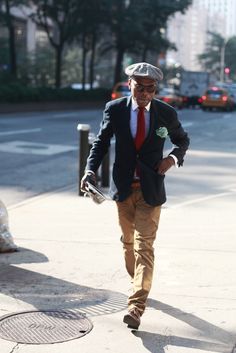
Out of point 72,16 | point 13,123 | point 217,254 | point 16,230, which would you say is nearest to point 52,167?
point 16,230

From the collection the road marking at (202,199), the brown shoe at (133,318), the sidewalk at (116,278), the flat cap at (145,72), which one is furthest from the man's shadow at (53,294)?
the road marking at (202,199)

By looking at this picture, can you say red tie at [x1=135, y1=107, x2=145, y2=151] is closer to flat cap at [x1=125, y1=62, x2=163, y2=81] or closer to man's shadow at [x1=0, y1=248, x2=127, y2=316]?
flat cap at [x1=125, y1=62, x2=163, y2=81]

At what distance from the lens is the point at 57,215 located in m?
8.27

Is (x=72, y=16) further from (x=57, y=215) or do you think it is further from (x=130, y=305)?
(x=130, y=305)

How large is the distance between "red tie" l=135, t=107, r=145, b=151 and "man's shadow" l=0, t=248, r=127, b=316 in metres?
1.28

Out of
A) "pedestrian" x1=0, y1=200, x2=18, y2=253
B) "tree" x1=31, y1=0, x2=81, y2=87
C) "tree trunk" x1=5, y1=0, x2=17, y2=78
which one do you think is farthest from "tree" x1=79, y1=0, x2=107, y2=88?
"pedestrian" x1=0, y1=200, x2=18, y2=253

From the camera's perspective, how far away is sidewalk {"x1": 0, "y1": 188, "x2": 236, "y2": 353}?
4223mm

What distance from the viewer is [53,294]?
5156mm

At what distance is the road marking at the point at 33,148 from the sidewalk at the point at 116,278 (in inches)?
272

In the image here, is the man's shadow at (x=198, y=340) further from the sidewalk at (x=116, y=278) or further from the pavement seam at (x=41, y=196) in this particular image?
the pavement seam at (x=41, y=196)

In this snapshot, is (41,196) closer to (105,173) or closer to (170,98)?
(105,173)

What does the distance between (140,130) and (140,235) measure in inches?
29.0

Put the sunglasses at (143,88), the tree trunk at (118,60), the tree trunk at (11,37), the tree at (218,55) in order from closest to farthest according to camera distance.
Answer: the sunglasses at (143,88) → the tree trunk at (11,37) → the tree trunk at (118,60) → the tree at (218,55)

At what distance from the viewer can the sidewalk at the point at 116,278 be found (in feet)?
13.9
